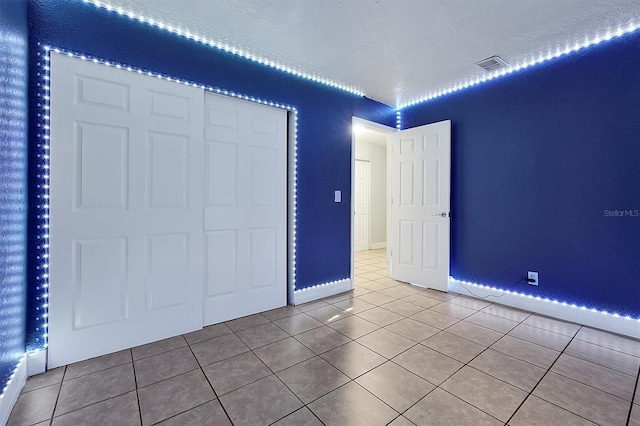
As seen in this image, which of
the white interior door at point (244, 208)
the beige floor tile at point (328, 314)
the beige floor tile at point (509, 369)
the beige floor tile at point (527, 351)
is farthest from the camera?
the beige floor tile at point (328, 314)

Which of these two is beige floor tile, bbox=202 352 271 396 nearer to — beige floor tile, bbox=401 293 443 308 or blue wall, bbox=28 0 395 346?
blue wall, bbox=28 0 395 346

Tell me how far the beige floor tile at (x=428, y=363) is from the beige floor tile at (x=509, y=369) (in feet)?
0.56

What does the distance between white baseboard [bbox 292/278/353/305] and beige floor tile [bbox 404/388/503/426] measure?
70.7 inches

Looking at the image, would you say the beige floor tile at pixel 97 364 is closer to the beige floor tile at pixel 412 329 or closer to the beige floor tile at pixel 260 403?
the beige floor tile at pixel 260 403

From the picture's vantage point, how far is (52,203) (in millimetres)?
1930

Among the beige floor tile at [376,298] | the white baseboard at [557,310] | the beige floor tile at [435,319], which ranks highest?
the white baseboard at [557,310]

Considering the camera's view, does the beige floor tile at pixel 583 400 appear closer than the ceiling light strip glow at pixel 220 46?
Yes

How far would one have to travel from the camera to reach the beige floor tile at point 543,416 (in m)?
1.46

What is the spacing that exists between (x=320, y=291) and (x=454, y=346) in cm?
158

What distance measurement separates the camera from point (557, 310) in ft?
9.32

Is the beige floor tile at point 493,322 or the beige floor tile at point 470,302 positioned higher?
the beige floor tile at point 470,302

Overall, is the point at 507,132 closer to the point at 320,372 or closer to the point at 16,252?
the point at 320,372

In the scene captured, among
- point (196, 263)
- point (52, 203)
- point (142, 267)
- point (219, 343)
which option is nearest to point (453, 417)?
point (219, 343)

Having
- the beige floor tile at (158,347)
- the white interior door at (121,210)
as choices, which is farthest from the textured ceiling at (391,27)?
the beige floor tile at (158,347)
